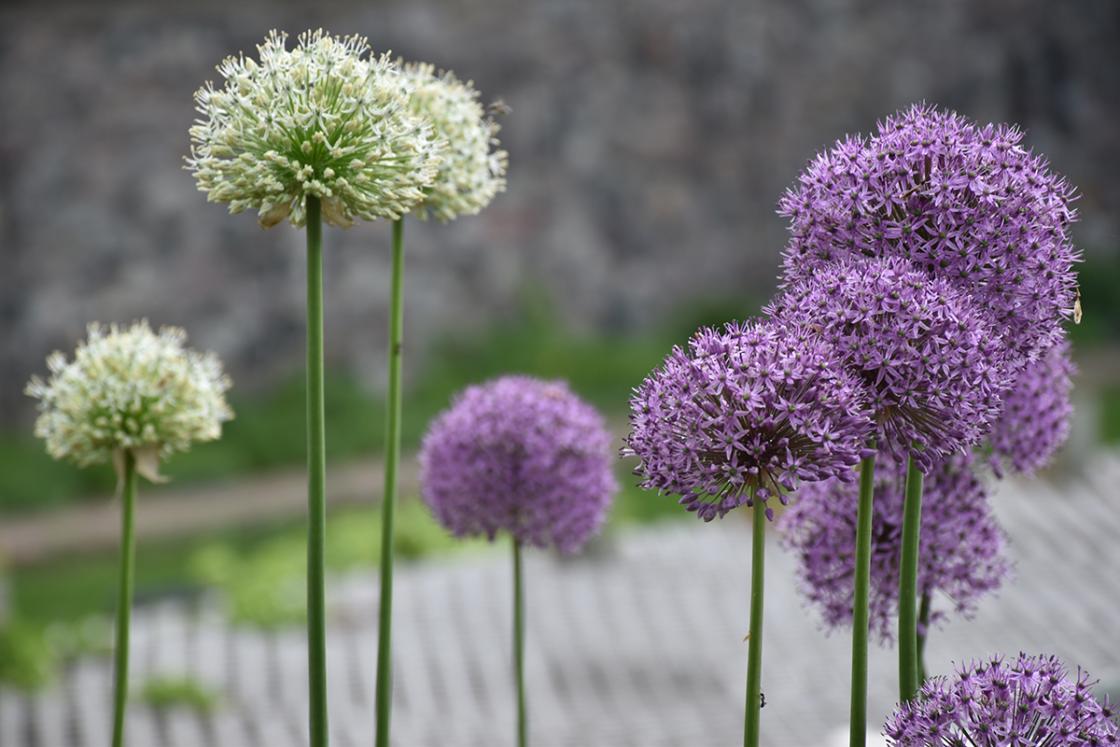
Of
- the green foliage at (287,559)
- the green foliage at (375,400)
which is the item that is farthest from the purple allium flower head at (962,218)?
the green foliage at (375,400)

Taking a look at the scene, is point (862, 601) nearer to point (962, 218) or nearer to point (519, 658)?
point (962, 218)

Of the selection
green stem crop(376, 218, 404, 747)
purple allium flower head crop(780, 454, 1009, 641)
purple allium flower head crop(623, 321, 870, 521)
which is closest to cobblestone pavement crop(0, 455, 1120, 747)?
purple allium flower head crop(780, 454, 1009, 641)

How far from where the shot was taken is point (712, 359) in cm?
160

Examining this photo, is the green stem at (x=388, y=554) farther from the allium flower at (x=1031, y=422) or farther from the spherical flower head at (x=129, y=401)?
the allium flower at (x=1031, y=422)

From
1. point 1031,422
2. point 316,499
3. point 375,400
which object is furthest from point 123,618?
point 375,400

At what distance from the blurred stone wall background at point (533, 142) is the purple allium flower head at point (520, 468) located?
22.8 feet

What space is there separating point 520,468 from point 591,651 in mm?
3738

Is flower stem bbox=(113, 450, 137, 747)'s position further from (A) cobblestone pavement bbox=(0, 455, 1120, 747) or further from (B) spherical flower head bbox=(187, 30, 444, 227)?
(A) cobblestone pavement bbox=(0, 455, 1120, 747)

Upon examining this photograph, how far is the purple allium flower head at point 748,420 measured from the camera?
1.55 metres

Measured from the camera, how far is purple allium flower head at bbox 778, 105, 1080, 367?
1.68m

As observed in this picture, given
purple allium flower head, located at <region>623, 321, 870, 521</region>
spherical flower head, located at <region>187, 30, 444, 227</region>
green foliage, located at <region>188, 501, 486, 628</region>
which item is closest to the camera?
purple allium flower head, located at <region>623, 321, 870, 521</region>

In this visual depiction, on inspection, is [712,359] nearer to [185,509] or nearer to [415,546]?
[415,546]

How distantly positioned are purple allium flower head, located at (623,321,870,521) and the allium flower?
503mm

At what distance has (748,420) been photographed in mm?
1572
